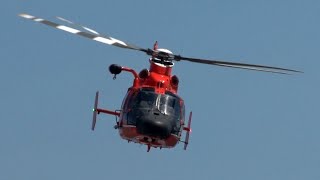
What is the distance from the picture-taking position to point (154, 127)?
43.2m

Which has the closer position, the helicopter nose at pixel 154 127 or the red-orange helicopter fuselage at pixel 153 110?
the helicopter nose at pixel 154 127

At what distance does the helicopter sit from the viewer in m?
43.4

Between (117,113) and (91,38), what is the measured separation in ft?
17.8

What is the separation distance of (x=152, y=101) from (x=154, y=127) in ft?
7.85

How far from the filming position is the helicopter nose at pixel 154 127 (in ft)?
142

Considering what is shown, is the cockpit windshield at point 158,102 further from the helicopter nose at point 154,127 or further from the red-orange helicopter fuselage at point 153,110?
the helicopter nose at point 154,127

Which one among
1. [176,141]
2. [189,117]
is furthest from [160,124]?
[189,117]

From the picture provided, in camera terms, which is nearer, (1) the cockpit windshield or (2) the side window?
(1) the cockpit windshield

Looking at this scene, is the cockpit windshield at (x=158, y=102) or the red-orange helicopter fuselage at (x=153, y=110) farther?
the cockpit windshield at (x=158, y=102)

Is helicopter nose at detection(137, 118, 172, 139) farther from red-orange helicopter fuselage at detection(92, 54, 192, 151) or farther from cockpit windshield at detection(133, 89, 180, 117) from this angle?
cockpit windshield at detection(133, 89, 180, 117)

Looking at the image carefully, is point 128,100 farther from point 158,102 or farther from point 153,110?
point 153,110

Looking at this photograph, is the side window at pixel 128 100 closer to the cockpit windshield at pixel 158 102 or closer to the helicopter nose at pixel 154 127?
the cockpit windshield at pixel 158 102

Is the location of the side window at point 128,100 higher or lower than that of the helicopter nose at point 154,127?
higher

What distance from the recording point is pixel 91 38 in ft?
141
